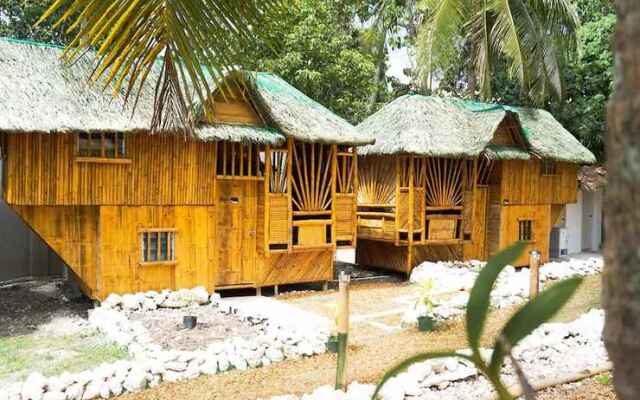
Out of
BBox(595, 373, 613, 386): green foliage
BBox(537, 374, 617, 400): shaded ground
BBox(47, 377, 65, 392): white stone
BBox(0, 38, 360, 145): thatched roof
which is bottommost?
BBox(47, 377, 65, 392): white stone

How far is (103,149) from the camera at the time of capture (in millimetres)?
9461

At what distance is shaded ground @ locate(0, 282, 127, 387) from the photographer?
694cm

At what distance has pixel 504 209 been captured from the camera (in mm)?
14422

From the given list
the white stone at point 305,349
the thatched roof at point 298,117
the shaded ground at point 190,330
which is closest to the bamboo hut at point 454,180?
the thatched roof at point 298,117

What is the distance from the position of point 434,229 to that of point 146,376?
8593 mm

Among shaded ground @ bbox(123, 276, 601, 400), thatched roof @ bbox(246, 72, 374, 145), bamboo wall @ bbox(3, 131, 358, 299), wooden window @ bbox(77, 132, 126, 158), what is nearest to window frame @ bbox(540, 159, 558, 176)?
bamboo wall @ bbox(3, 131, 358, 299)

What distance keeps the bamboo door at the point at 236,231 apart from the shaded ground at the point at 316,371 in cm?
342

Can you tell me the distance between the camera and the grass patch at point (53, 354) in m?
6.78

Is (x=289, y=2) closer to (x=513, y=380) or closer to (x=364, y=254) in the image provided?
(x=513, y=380)

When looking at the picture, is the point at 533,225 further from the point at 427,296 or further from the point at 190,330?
the point at 190,330

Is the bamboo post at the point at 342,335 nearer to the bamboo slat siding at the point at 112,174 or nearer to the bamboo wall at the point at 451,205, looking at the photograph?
the bamboo slat siding at the point at 112,174

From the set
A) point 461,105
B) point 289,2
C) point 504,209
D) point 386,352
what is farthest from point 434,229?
point 289,2

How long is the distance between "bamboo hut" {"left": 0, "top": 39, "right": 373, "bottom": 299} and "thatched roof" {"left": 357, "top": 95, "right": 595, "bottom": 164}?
1592 mm

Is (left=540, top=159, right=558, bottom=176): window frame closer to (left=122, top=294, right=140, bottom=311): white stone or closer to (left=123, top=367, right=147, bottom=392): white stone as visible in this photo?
(left=122, top=294, right=140, bottom=311): white stone
